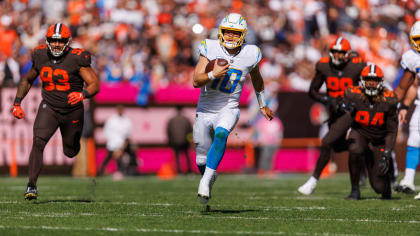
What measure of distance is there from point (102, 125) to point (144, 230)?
40.6 feet

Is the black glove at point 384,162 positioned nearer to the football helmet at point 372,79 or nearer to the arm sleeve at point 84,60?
the football helmet at point 372,79

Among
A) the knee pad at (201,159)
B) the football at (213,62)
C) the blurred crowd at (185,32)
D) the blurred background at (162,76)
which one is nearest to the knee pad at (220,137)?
the knee pad at (201,159)

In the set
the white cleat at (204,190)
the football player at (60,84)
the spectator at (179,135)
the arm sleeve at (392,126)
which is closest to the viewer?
the white cleat at (204,190)

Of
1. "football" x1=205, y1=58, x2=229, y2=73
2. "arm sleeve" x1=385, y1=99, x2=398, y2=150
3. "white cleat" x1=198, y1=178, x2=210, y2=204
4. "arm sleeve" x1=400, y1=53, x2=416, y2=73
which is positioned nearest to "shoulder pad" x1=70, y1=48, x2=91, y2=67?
"football" x1=205, y1=58, x2=229, y2=73

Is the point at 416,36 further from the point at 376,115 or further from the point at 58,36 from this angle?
the point at 58,36

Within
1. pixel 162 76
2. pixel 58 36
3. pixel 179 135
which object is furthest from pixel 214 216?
pixel 162 76

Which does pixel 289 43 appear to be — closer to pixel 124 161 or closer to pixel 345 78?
pixel 124 161

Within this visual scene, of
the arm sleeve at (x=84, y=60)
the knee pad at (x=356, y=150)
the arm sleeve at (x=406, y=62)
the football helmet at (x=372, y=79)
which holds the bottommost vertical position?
the knee pad at (x=356, y=150)

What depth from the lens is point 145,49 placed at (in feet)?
64.1

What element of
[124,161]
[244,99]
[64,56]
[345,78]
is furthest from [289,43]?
[64,56]

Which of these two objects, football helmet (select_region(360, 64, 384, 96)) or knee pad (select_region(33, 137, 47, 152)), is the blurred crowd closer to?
knee pad (select_region(33, 137, 47, 152))

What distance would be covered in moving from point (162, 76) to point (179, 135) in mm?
1954

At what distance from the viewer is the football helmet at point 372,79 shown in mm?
9898

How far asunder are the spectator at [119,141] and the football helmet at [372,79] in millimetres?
8028
